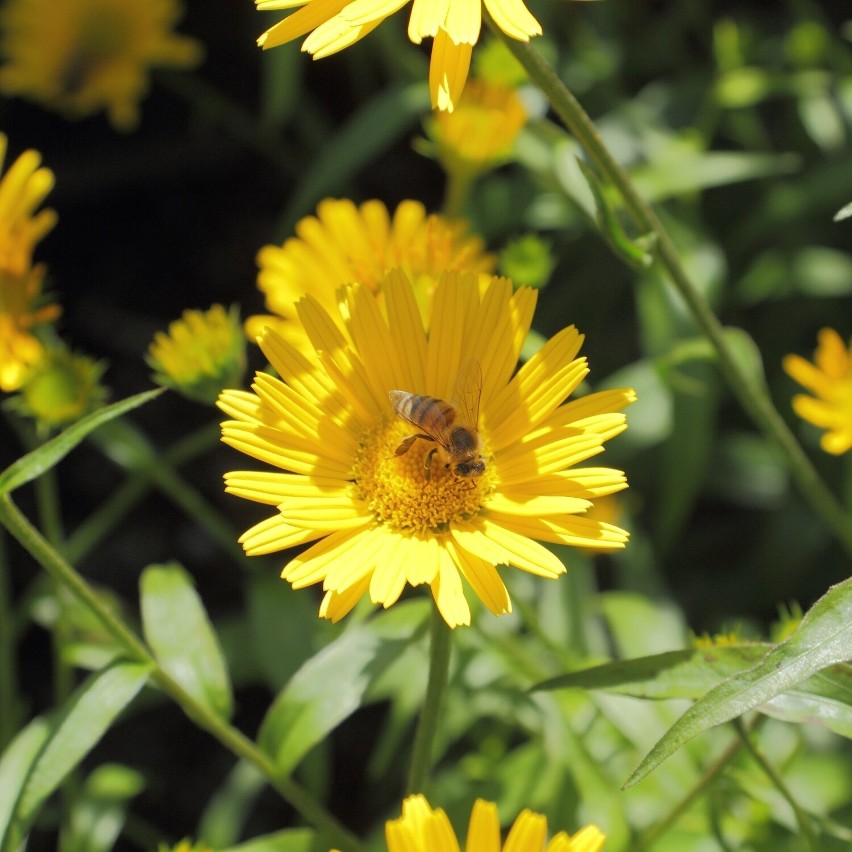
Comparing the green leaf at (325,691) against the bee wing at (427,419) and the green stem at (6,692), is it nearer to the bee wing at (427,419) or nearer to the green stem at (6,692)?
the bee wing at (427,419)

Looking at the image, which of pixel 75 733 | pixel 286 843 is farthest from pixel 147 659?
pixel 286 843

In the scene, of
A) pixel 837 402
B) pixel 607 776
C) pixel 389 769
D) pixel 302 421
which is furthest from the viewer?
pixel 389 769

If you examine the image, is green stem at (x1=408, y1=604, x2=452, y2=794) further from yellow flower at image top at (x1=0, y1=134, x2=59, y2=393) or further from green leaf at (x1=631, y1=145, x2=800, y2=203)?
green leaf at (x1=631, y1=145, x2=800, y2=203)

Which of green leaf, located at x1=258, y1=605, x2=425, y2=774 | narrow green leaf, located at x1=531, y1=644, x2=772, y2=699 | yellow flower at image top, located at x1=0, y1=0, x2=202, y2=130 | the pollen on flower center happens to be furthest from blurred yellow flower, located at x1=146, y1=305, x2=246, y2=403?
yellow flower at image top, located at x1=0, y1=0, x2=202, y2=130

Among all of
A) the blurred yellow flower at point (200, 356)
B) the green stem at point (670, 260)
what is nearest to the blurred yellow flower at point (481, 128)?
the green stem at point (670, 260)

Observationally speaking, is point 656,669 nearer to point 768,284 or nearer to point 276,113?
point 768,284

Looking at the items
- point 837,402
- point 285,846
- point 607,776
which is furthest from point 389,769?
point 837,402
